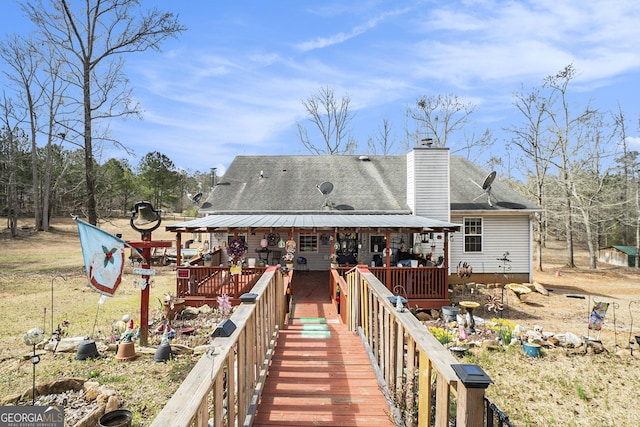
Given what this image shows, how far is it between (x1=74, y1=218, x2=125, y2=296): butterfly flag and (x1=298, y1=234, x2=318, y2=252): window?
11.0 meters

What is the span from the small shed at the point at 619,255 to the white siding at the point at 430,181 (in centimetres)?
1922

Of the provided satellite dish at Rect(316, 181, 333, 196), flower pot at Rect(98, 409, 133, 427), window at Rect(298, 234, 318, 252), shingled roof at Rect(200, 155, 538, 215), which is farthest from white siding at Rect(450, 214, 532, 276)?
flower pot at Rect(98, 409, 133, 427)

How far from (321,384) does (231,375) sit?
5.83 ft

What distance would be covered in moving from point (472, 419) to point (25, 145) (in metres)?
45.7

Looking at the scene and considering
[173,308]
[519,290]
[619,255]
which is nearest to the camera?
[173,308]

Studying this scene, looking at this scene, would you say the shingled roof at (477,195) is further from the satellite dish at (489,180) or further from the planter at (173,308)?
the planter at (173,308)

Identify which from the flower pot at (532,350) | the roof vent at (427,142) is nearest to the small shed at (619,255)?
the roof vent at (427,142)

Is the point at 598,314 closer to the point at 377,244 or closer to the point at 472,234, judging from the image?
the point at 472,234

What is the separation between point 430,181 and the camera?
14.7 meters

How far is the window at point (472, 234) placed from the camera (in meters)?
15.5

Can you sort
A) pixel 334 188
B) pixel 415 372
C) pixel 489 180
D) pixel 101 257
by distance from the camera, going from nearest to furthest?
pixel 415 372 → pixel 101 257 → pixel 489 180 → pixel 334 188

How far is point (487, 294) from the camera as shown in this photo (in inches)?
556

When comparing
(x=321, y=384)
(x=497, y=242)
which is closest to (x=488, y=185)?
(x=497, y=242)

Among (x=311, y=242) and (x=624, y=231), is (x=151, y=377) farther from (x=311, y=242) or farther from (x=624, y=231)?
(x=624, y=231)
